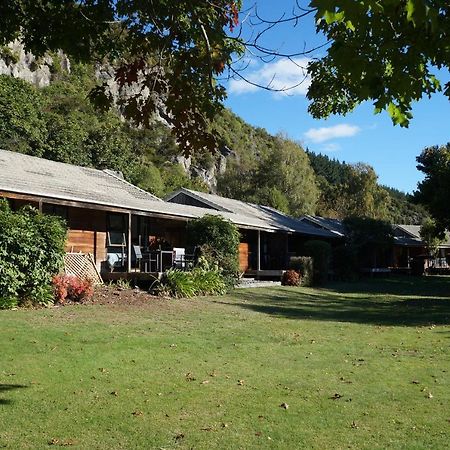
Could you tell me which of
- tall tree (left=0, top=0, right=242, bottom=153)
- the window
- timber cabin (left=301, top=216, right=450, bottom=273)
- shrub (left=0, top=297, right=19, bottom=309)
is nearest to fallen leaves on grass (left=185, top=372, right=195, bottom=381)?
tall tree (left=0, top=0, right=242, bottom=153)

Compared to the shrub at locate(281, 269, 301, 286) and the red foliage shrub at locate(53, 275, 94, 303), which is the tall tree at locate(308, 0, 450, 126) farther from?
the shrub at locate(281, 269, 301, 286)

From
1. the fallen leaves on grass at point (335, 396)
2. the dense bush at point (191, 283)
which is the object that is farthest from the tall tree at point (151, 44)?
the dense bush at point (191, 283)

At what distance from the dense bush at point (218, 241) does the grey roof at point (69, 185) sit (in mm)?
1293

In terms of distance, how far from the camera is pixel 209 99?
6.00 meters

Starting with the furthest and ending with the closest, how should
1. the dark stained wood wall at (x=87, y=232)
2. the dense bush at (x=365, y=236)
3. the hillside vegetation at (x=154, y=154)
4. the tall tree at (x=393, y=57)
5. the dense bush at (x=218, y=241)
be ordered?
the hillside vegetation at (x=154, y=154) → the dense bush at (x=365, y=236) → the dense bush at (x=218, y=241) → the dark stained wood wall at (x=87, y=232) → the tall tree at (x=393, y=57)

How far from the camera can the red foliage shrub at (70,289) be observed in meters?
15.2

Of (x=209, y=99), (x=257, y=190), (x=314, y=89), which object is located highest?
(x=257, y=190)

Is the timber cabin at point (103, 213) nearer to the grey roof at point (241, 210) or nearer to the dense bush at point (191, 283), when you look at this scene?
the dense bush at point (191, 283)

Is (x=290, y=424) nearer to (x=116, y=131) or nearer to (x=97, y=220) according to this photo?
(x=97, y=220)

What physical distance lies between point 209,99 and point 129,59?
123cm

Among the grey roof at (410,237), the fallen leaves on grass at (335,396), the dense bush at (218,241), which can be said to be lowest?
the fallen leaves on grass at (335,396)

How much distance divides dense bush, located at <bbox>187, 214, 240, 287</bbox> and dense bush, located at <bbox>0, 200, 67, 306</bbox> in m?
8.55

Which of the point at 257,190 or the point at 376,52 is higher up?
the point at 257,190

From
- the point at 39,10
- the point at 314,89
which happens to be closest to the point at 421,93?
the point at 314,89
